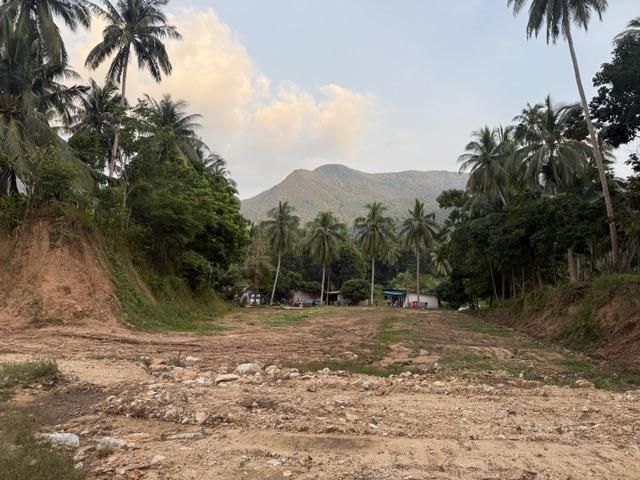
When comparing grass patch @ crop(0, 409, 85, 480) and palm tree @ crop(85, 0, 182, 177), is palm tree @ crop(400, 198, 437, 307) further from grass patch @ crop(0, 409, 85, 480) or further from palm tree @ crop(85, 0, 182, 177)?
grass patch @ crop(0, 409, 85, 480)

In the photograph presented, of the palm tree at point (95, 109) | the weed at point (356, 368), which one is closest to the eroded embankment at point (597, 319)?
the weed at point (356, 368)

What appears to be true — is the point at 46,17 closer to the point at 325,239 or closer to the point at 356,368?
the point at 356,368

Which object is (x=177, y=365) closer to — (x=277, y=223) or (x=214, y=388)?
(x=214, y=388)

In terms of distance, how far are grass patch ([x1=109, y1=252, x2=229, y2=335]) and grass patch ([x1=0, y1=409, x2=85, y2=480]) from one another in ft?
39.2

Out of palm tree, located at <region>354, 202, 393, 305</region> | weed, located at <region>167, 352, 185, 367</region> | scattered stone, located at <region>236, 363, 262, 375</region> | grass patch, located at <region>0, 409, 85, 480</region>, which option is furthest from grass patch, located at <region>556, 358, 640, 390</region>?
palm tree, located at <region>354, 202, 393, 305</region>

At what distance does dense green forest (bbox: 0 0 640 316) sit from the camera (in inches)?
732

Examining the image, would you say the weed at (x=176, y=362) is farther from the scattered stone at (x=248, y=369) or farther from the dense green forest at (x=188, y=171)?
the dense green forest at (x=188, y=171)

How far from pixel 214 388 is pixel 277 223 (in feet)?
167

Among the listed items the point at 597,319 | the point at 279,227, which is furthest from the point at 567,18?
the point at 279,227

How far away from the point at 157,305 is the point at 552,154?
83.7 feet

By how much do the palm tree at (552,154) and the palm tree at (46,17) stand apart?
27935 millimetres

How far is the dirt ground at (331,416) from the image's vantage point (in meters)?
4.46

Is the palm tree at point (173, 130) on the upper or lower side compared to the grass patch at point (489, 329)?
upper

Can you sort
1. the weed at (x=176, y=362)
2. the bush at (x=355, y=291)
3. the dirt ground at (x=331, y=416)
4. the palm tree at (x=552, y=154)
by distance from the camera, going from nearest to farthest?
1. the dirt ground at (x=331, y=416)
2. the weed at (x=176, y=362)
3. the palm tree at (x=552, y=154)
4. the bush at (x=355, y=291)
